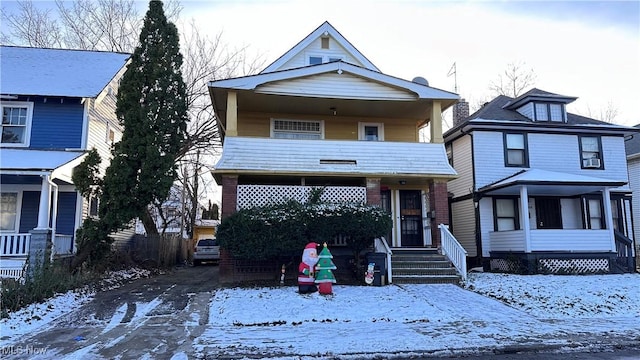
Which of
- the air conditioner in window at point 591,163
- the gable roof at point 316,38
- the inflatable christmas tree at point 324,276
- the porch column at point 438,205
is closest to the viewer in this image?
the inflatable christmas tree at point 324,276

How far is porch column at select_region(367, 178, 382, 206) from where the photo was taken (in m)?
14.9

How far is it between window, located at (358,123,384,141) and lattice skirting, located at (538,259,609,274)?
24.4ft

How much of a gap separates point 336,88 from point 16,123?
1130 centimetres

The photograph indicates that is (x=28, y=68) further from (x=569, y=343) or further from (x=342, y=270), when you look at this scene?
(x=569, y=343)

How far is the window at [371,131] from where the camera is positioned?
58.7 ft

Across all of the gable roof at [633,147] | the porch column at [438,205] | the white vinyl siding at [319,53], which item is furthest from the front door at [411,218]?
the gable roof at [633,147]

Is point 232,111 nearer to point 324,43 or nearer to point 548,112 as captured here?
point 324,43

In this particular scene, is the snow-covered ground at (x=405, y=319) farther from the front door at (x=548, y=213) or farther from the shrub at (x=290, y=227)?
the front door at (x=548, y=213)

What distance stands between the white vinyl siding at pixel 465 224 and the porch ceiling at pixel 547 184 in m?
1.39

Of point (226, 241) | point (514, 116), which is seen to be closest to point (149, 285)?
point (226, 241)

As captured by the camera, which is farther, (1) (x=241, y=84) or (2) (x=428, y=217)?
Answer: (2) (x=428, y=217)

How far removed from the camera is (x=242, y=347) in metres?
7.14

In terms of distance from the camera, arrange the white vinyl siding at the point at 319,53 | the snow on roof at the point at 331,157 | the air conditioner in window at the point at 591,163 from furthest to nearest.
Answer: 1. the air conditioner in window at the point at 591,163
2. the white vinyl siding at the point at 319,53
3. the snow on roof at the point at 331,157

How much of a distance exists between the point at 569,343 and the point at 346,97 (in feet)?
34.0
